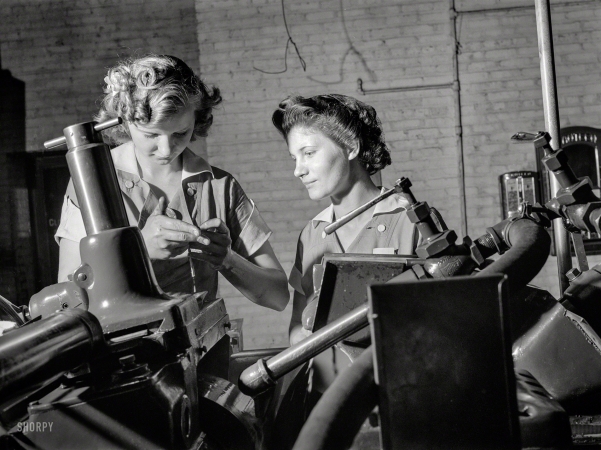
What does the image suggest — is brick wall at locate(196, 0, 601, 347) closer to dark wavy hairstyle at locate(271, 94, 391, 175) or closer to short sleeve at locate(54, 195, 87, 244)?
dark wavy hairstyle at locate(271, 94, 391, 175)

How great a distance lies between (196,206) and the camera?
1495mm

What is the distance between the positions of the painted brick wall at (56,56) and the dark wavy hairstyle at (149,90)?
5.26 m

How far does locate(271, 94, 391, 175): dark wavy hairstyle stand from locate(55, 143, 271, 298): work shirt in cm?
41

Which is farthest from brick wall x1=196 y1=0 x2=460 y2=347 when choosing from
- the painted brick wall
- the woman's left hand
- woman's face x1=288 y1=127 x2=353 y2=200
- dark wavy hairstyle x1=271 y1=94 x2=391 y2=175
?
the woman's left hand

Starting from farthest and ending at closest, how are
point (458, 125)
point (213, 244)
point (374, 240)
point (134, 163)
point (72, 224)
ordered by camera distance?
1. point (458, 125)
2. point (374, 240)
3. point (134, 163)
4. point (72, 224)
5. point (213, 244)

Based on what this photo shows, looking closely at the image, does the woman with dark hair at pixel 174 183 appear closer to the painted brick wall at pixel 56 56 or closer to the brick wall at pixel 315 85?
the brick wall at pixel 315 85

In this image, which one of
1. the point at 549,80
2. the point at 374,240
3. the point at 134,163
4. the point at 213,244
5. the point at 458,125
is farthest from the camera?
the point at 458,125

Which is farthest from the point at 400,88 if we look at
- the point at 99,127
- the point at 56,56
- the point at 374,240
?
the point at 99,127

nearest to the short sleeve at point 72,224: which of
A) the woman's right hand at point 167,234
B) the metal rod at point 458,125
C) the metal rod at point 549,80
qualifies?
the woman's right hand at point 167,234

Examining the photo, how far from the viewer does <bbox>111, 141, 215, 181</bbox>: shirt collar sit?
1482 mm

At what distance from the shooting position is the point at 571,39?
242 inches

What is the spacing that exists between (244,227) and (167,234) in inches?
21.3

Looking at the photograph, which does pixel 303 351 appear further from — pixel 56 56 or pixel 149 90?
pixel 56 56

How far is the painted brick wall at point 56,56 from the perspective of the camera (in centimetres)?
642
